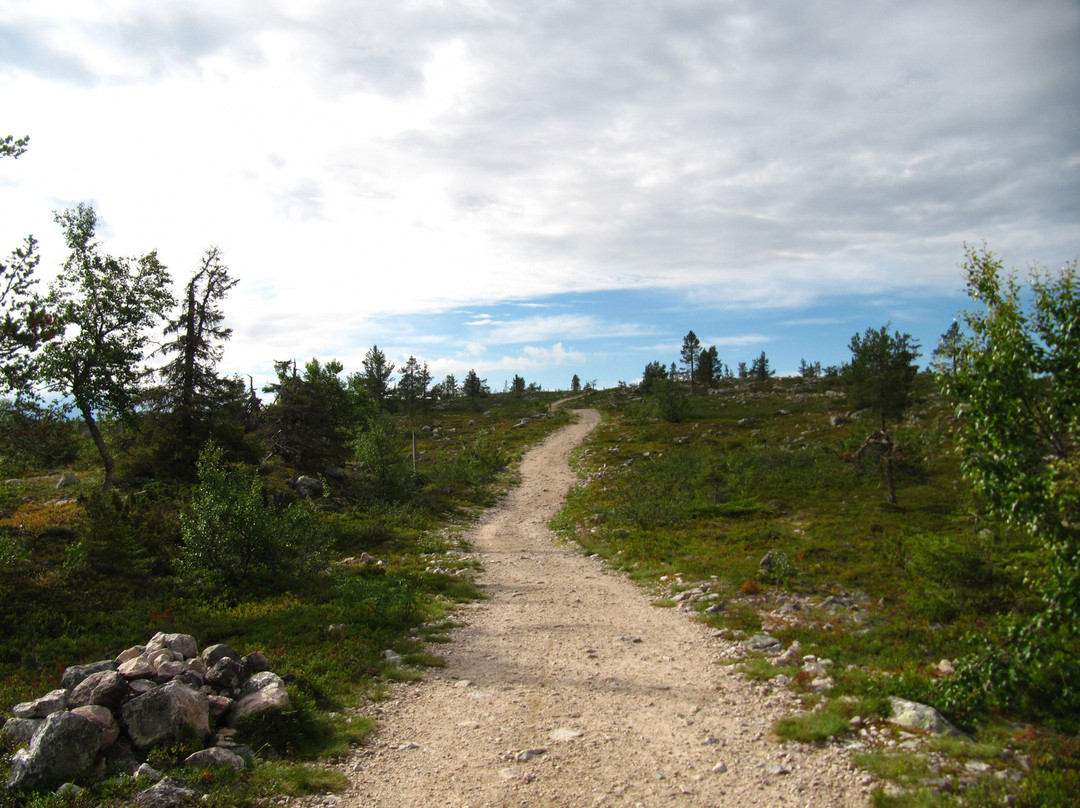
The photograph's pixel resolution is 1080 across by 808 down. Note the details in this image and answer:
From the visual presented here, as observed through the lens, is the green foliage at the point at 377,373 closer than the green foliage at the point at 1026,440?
No

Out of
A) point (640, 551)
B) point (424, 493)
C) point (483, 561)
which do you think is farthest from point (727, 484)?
point (424, 493)

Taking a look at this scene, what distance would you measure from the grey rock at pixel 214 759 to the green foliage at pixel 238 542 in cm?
806

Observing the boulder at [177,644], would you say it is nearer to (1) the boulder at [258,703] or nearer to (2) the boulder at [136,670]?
(2) the boulder at [136,670]

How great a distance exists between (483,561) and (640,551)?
4997mm

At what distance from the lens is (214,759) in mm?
6516

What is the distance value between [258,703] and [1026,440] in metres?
9.47

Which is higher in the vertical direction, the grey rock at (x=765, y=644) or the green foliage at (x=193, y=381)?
the green foliage at (x=193, y=381)

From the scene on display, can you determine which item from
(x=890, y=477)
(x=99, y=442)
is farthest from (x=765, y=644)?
(x=99, y=442)

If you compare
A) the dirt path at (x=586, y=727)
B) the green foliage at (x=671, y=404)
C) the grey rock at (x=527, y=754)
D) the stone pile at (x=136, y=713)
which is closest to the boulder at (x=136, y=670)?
the stone pile at (x=136, y=713)

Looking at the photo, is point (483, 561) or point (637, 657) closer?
point (637, 657)

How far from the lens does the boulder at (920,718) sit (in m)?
6.72

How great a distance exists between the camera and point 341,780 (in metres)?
6.62

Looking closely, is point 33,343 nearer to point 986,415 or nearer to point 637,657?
point 637,657

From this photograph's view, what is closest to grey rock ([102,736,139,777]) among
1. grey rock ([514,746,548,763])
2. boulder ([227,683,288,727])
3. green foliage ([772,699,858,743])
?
boulder ([227,683,288,727])
